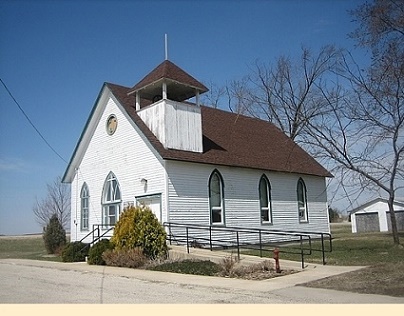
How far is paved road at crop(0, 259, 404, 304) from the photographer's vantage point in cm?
1015

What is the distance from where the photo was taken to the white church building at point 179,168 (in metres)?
22.8

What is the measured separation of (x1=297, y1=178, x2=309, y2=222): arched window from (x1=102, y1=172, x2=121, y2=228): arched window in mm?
11468

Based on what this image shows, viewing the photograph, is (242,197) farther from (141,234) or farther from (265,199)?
(141,234)

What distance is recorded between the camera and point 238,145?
91.0ft

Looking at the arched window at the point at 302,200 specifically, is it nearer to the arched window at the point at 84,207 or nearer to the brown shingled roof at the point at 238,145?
the brown shingled roof at the point at 238,145

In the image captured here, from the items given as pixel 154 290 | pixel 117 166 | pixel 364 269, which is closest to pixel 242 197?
pixel 117 166

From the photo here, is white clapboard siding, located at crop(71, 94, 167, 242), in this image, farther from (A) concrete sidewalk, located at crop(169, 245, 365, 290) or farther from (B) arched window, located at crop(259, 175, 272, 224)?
(B) arched window, located at crop(259, 175, 272, 224)

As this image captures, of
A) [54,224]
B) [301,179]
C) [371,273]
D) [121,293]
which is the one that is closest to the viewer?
[121,293]

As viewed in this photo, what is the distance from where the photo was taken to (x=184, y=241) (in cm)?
2122

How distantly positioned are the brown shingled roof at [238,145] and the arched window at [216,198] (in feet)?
2.89

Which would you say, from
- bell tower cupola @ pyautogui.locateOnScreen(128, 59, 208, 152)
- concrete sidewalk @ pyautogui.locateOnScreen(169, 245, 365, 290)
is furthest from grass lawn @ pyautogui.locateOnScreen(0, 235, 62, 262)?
bell tower cupola @ pyautogui.locateOnScreen(128, 59, 208, 152)
